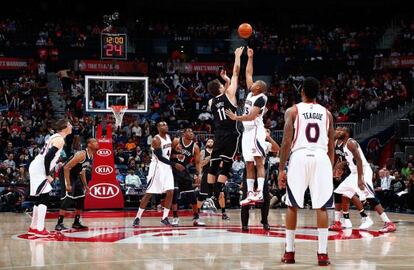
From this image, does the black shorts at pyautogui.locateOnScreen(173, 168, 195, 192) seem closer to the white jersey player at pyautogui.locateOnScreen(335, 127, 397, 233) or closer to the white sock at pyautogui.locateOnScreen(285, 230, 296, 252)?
the white jersey player at pyautogui.locateOnScreen(335, 127, 397, 233)

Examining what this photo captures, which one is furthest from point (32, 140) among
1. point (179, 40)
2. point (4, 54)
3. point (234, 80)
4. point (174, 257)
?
point (174, 257)

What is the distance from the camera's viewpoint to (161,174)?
39.7 feet

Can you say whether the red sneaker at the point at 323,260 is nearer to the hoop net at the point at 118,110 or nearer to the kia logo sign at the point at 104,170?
the kia logo sign at the point at 104,170

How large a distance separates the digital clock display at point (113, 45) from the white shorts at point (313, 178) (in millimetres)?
14556

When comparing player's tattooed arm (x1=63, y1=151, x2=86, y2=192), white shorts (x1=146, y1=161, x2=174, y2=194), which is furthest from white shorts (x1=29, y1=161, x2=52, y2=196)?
white shorts (x1=146, y1=161, x2=174, y2=194)

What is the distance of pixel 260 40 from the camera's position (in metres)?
30.5

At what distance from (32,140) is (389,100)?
42.0ft

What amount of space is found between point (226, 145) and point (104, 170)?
6.18 meters

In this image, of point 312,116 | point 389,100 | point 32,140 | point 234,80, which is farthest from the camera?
point 389,100

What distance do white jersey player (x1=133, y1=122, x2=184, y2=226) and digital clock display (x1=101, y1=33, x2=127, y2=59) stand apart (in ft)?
30.3

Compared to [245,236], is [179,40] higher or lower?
higher

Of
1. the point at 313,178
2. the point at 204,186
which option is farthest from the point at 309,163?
the point at 204,186

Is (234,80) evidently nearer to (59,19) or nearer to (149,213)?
(149,213)

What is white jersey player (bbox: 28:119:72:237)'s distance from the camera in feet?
32.6
